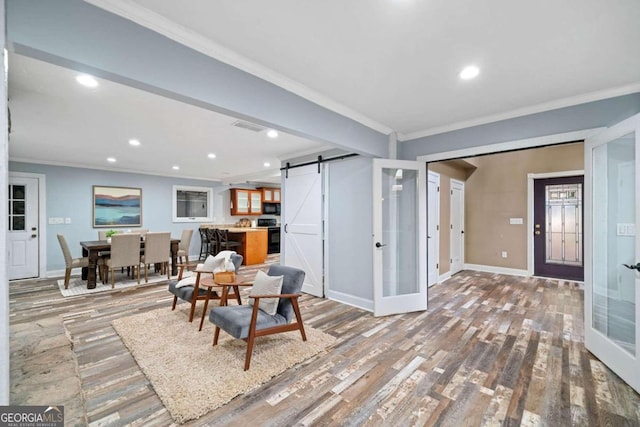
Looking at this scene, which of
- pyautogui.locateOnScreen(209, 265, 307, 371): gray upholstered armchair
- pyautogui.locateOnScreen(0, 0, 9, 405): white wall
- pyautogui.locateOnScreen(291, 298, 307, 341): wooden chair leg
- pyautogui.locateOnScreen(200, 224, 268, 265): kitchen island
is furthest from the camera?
pyautogui.locateOnScreen(200, 224, 268, 265): kitchen island

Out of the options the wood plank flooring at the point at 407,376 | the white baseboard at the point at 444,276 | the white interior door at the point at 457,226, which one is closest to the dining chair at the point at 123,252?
the wood plank flooring at the point at 407,376

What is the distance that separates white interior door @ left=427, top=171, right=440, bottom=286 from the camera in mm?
5051

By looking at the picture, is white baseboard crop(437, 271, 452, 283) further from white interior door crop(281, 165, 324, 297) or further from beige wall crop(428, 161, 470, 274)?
white interior door crop(281, 165, 324, 297)

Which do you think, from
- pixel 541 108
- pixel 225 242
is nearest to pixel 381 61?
pixel 541 108

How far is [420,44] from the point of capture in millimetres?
1912

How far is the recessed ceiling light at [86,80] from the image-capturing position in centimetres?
227

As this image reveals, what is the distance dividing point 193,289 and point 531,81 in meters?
4.34

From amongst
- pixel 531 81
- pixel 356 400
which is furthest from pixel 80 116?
pixel 531 81

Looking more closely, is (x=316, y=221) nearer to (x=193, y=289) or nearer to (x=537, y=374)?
(x=193, y=289)

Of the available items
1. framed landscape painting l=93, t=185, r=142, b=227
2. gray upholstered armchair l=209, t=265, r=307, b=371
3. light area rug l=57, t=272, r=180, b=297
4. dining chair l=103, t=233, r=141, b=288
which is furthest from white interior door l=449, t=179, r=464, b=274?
framed landscape painting l=93, t=185, r=142, b=227

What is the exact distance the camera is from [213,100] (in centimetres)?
194

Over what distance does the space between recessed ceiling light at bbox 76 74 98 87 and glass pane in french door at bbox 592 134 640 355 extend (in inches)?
180

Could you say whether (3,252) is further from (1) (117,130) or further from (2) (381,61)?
(1) (117,130)

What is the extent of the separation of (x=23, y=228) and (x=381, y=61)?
766 centimetres
